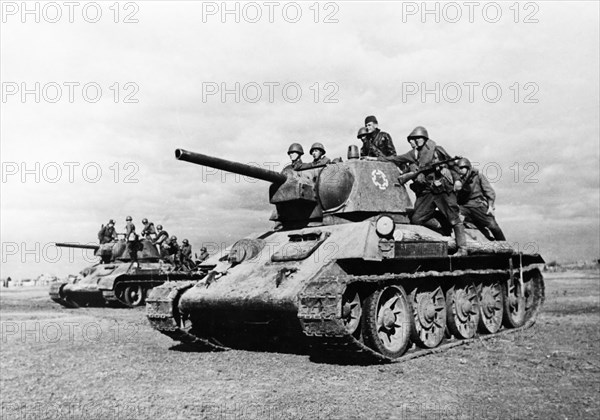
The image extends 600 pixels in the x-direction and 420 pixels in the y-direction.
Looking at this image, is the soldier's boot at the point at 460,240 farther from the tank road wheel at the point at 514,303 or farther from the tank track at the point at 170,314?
the tank track at the point at 170,314

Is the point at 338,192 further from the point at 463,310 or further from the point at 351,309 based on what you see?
the point at 463,310

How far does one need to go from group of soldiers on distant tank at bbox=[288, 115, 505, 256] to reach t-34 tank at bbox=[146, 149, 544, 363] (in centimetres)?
33

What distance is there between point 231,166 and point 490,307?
5.70 m

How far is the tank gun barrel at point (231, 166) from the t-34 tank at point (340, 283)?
17 millimetres

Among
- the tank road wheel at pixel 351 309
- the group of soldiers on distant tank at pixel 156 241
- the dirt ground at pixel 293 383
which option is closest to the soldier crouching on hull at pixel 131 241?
the group of soldiers on distant tank at pixel 156 241

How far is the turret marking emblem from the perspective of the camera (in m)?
10.3

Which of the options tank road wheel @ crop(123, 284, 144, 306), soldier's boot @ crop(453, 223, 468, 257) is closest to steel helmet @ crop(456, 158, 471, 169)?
soldier's boot @ crop(453, 223, 468, 257)

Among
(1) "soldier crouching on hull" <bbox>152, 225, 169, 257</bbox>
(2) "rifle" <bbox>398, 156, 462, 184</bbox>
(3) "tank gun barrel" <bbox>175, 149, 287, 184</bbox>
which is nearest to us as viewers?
(3) "tank gun barrel" <bbox>175, 149, 287, 184</bbox>

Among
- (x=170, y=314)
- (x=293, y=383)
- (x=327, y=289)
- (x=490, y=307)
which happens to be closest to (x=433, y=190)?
(x=490, y=307)

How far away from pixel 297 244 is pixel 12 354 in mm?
4875

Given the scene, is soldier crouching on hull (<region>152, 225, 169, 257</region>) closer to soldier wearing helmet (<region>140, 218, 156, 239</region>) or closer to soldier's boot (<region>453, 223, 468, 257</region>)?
soldier wearing helmet (<region>140, 218, 156, 239</region>)

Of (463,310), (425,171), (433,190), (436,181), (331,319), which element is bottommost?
(463,310)

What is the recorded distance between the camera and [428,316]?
951 cm

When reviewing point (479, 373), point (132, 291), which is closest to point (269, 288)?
point (479, 373)
